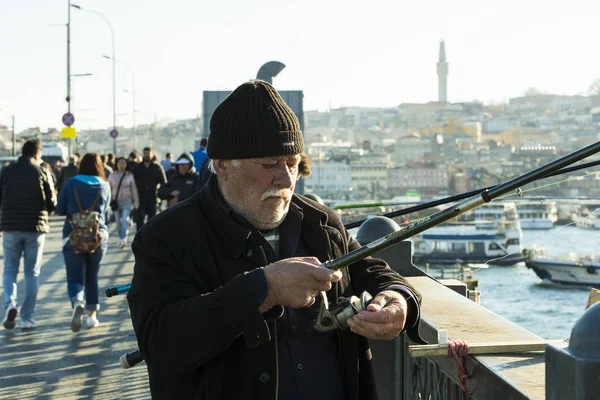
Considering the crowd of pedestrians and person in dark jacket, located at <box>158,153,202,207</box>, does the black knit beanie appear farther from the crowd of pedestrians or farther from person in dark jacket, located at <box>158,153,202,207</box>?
person in dark jacket, located at <box>158,153,202,207</box>

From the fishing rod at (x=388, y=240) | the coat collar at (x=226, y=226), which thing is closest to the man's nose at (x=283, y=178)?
the coat collar at (x=226, y=226)

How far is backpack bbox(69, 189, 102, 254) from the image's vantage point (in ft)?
32.5

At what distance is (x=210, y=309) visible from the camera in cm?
280

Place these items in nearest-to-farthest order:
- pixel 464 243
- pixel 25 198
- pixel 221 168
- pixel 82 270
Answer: pixel 221 168 → pixel 25 198 → pixel 82 270 → pixel 464 243

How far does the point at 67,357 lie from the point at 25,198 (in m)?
2.15

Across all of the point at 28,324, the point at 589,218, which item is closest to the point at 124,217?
the point at 28,324

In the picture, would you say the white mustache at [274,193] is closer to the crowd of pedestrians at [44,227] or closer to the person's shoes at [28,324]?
the crowd of pedestrians at [44,227]

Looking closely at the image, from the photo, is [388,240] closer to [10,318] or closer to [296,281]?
[296,281]

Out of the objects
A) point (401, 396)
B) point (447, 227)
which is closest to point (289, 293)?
point (401, 396)

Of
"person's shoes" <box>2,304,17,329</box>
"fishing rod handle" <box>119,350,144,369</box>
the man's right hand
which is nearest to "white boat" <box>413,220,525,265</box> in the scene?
"person's shoes" <box>2,304,17,329</box>

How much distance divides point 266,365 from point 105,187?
753 cm

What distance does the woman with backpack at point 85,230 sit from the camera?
9922mm

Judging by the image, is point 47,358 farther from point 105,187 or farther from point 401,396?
point 401,396

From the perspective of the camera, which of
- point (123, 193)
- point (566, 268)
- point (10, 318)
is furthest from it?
point (566, 268)
